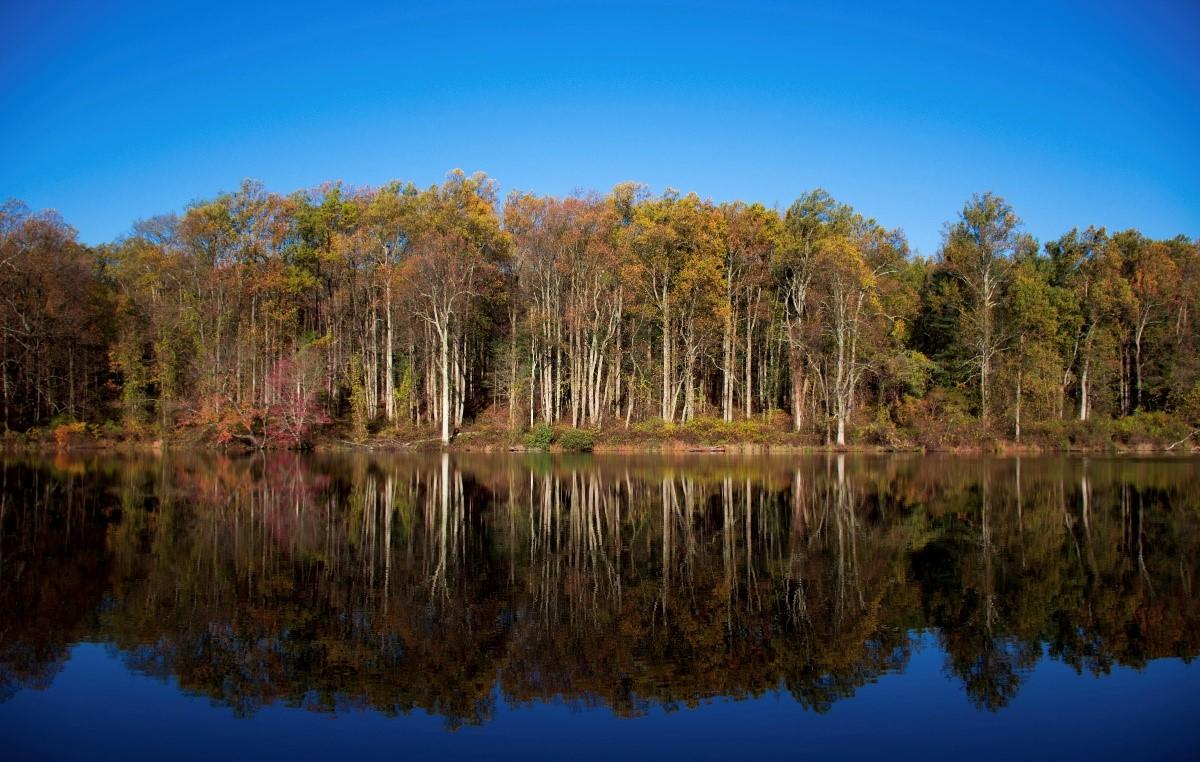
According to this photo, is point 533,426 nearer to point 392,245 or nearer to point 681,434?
point 681,434

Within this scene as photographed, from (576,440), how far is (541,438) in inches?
85.2

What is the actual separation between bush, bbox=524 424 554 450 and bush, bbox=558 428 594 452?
704 millimetres

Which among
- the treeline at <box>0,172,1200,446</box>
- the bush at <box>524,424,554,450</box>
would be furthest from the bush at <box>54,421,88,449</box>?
the bush at <box>524,424,554,450</box>

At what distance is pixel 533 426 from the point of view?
48.8 meters

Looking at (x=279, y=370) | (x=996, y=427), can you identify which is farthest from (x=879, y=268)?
(x=279, y=370)

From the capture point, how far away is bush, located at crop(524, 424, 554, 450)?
46.4 meters

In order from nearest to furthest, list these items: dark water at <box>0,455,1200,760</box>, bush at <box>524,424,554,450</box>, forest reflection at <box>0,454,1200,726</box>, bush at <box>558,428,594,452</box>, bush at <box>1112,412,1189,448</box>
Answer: dark water at <box>0,455,1200,760</box>
forest reflection at <box>0,454,1200,726</box>
bush at <box>558,428,594,452</box>
bush at <box>524,424,554,450</box>
bush at <box>1112,412,1189,448</box>

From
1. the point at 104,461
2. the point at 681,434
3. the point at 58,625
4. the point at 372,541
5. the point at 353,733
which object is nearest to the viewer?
the point at 353,733

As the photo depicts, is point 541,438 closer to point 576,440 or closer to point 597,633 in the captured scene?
point 576,440

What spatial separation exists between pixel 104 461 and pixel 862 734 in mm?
41181

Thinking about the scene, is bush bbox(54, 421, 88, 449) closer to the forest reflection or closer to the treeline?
the treeline

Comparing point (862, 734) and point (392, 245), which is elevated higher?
point (392, 245)

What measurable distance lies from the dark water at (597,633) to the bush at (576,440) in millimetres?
24890

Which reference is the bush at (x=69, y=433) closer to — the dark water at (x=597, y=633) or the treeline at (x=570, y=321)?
the treeline at (x=570, y=321)
